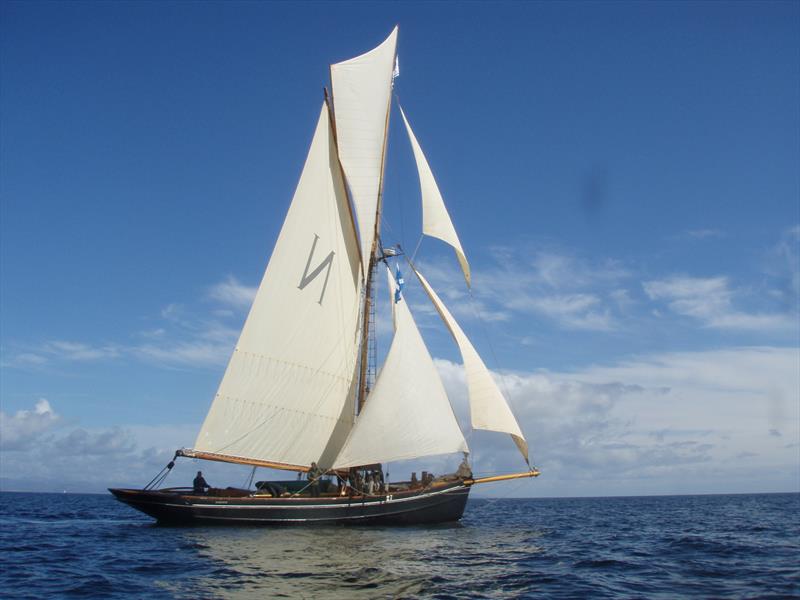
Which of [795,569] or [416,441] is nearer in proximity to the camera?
[795,569]

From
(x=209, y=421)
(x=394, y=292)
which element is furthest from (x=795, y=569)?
(x=209, y=421)

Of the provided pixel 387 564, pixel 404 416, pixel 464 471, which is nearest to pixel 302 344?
pixel 404 416

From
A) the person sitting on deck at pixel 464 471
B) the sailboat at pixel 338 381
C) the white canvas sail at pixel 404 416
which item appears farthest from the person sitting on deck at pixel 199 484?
the person sitting on deck at pixel 464 471

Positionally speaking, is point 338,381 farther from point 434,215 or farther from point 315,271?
point 434,215

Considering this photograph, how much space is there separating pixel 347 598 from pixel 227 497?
64.3 ft

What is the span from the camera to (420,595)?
19.1 metres

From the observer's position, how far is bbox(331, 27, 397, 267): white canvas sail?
4409 cm

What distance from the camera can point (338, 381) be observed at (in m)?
41.6

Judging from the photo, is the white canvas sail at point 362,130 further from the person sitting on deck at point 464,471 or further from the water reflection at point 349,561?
the water reflection at point 349,561

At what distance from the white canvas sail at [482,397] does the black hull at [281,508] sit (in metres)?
5.25

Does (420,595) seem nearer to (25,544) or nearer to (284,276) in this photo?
(25,544)

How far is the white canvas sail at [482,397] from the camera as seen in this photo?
40469 mm

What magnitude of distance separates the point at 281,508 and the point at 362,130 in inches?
953

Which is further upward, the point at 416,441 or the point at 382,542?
the point at 416,441
